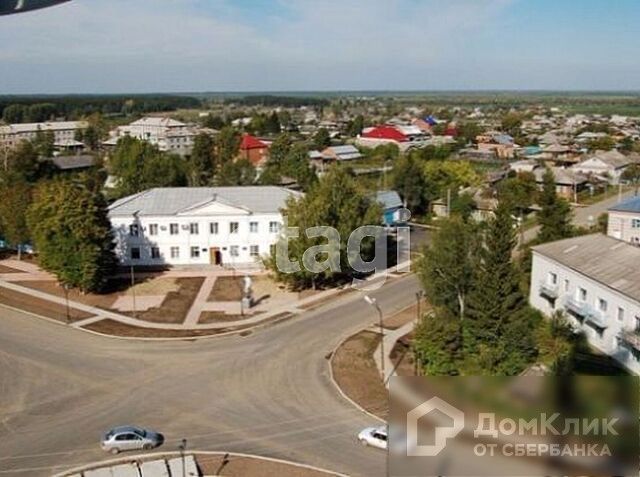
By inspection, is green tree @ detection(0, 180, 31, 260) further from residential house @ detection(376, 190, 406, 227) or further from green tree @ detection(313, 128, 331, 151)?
green tree @ detection(313, 128, 331, 151)

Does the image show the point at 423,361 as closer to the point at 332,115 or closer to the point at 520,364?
the point at 520,364

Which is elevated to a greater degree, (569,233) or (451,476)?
(451,476)

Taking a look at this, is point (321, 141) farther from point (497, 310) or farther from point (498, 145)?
point (497, 310)

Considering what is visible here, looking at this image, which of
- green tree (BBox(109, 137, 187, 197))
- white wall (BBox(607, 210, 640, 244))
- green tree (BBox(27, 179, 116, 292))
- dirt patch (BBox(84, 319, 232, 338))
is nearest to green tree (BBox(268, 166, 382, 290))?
dirt patch (BBox(84, 319, 232, 338))

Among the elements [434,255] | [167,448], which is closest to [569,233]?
[434,255]

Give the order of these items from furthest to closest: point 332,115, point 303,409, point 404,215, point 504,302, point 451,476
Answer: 1. point 332,115
2. point 404,215
3. point 504,302
4. point 303,409
5. point 451,476

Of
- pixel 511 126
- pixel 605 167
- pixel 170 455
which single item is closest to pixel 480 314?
pixel 170 455
